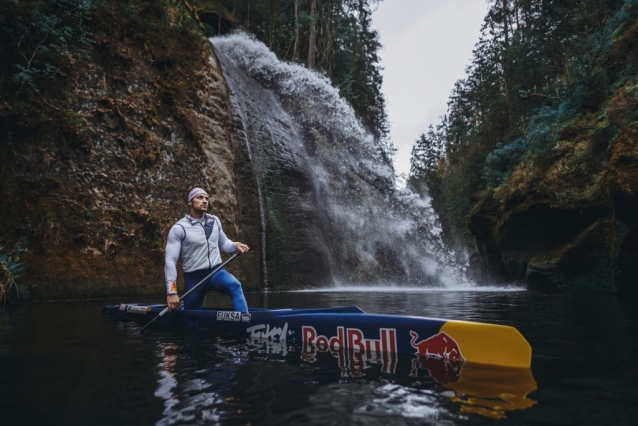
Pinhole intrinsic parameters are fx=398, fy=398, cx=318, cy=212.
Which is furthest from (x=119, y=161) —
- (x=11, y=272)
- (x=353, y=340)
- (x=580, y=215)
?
(x=580, y=215)

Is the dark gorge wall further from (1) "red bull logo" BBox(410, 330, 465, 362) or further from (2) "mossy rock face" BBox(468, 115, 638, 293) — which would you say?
(2) "mossy rock face" BBox(468, 115, 638, 293)

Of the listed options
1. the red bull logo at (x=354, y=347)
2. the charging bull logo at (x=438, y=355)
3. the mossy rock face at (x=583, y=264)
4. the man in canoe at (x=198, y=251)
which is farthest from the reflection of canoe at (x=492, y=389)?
the mossy rock face at (x=583, y=264)

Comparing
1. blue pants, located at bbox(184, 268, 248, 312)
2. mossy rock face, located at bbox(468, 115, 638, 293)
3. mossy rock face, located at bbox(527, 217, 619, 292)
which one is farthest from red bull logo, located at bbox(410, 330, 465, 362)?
mossy rock face, located at bbox(527, 217, 619, 292)

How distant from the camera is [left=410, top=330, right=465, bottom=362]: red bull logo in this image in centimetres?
333

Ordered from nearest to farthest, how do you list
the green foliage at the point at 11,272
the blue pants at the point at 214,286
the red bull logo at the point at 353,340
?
the red bull logo at the point at 353,340, the blue pants at the point at 214,286, the green foliage at the point at 11,272

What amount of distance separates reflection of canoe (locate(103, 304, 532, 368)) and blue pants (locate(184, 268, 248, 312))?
379mm

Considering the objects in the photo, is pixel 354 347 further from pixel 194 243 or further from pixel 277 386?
pixel 194 243

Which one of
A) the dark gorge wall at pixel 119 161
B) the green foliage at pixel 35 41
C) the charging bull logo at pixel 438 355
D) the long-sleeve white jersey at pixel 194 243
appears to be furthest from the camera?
the green foliage at pixel 35 41

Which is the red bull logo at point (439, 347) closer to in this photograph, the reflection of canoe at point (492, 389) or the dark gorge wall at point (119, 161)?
the reflection of canoe at point (492, 389)

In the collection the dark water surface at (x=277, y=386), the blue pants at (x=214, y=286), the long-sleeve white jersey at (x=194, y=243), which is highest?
the long-sleeve white jersey at (x=194, y=243)

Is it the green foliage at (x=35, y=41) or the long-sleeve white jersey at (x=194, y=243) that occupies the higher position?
the green foliage at (x=35, y=41)

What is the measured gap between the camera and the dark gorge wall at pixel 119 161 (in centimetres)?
914

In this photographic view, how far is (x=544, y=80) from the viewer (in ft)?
66.9

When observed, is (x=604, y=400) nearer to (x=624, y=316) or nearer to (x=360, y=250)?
(x=624, y=316)
